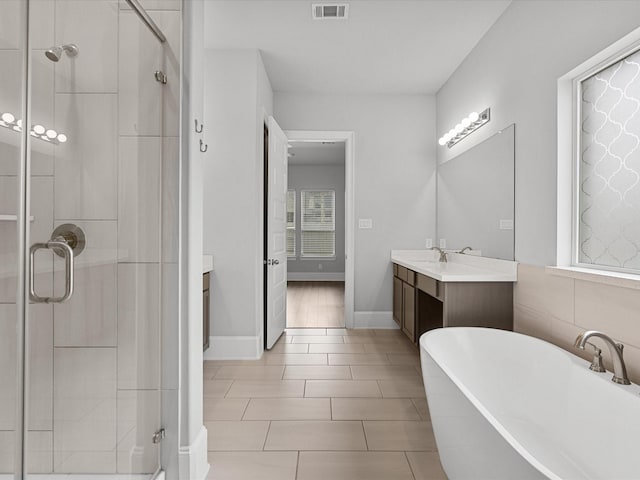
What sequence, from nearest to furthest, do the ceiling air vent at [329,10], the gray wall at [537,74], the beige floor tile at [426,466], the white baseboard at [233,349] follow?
the beige floor tile at [426,466] → the gray wall at [537,74] → the ceiling air vent at [329,10] → the white baseboard at [233,349]

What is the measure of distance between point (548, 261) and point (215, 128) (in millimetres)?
2822

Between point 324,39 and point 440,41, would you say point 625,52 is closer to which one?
point 440,41

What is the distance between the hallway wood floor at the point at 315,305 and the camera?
490cm

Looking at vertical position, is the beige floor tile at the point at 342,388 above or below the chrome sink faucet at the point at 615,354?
below

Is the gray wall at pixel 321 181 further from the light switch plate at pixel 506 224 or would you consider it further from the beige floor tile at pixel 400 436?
the beige floor tile at pixel 400 436

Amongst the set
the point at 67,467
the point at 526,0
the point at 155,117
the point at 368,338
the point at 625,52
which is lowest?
the point at 368,338

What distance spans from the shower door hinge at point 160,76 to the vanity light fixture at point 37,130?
0.57 meters

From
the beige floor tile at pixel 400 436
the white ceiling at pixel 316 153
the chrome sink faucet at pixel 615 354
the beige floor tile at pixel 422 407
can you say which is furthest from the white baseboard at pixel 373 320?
the white ceiling at pixel 316 153

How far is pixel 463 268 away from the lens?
3.38m

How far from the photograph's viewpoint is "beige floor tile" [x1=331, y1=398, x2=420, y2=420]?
2365 mm

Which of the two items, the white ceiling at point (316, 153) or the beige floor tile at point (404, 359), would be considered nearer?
the beige floor tile at point (404, 359)

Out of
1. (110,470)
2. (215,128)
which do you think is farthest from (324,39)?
(110,470)

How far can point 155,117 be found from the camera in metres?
1.61

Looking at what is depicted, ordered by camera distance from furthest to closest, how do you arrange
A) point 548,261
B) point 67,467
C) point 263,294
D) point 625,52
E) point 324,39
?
point 263,294 < point 324,39 < point 548,261 < point 625,52 < point 67,467
